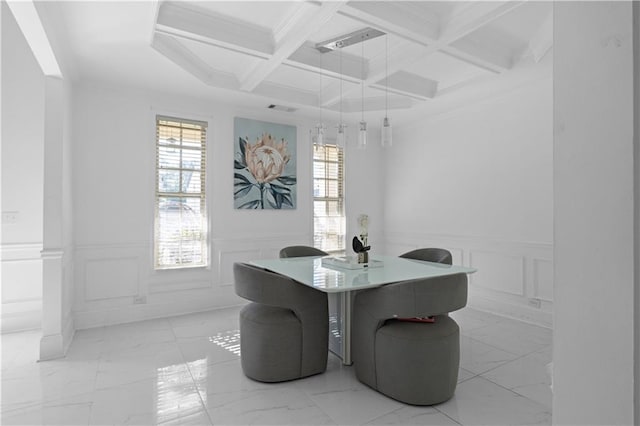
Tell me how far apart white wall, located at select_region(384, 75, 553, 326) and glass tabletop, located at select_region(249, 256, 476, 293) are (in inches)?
63.1

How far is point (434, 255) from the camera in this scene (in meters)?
3.67

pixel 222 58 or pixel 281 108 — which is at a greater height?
pixel 222 58

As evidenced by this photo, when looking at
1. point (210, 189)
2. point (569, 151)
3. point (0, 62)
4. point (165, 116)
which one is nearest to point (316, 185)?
point (210, 189)

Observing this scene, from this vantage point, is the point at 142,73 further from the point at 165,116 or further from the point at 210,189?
the point at 210,189

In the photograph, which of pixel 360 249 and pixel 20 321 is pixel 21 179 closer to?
pixel 20 321

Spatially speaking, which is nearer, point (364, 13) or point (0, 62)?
point (364, 13)

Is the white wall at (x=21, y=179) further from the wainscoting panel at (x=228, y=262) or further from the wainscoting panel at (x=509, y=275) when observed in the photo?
the wainscoting panel at (x=509, y=275)

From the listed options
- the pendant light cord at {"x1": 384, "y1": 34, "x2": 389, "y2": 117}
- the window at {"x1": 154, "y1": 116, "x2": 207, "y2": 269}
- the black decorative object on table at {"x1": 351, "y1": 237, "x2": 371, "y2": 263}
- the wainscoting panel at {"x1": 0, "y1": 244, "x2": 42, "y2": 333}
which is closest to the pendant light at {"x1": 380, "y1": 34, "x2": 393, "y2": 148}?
the pendant light cord at {"x1": 384, "y1": 34, "x2": 389, "y2": 117}

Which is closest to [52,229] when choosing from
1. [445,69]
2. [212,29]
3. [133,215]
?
[133,215]

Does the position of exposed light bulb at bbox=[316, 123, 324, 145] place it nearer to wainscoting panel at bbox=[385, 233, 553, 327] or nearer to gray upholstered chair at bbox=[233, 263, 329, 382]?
gray upholstered chair at bbox=[233, 263, 329, 382]

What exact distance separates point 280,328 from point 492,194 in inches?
127

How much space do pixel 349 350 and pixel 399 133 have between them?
389 cm

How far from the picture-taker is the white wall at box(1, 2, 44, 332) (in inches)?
156

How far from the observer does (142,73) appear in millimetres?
3768
